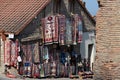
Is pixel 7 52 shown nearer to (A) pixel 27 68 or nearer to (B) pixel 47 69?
(A) pixel 27 68

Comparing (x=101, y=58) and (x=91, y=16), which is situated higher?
(x=91, y=16)

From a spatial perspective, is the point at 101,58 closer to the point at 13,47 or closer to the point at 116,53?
the point at 116,53

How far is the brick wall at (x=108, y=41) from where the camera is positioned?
33.7 feet

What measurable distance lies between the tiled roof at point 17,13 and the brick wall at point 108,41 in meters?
11.2

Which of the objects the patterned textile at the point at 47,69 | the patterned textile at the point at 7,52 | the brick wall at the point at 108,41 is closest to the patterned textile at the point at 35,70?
the patterned textile at the point at 47,69

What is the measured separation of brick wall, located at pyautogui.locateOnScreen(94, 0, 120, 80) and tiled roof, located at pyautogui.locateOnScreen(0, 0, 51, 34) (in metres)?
11.2

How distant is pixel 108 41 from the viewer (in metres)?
10.3

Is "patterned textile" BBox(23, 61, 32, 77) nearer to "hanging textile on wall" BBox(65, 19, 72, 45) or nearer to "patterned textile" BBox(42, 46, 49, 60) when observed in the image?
"patterned textile" BBox(42, 46, 49, 60)

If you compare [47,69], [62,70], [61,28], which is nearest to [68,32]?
[61,28]

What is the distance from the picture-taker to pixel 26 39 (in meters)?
22.0

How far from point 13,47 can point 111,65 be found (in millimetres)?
11547

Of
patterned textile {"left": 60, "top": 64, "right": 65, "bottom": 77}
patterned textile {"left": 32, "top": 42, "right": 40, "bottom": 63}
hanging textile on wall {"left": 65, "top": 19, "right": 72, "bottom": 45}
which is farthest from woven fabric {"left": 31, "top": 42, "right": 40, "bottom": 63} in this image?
hanging textile on wall {"left": 65, "top": 19, "right": 72, "bottom": 45}

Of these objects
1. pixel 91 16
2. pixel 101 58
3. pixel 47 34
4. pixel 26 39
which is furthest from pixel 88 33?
pixel 101 58

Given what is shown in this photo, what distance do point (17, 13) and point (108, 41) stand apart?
13.3 m
